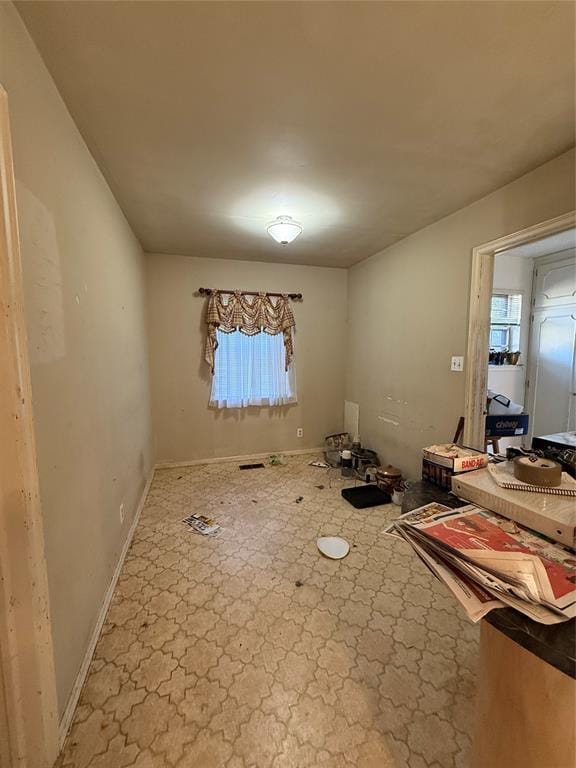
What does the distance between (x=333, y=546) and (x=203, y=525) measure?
1.00 meters

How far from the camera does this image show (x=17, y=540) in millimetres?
897

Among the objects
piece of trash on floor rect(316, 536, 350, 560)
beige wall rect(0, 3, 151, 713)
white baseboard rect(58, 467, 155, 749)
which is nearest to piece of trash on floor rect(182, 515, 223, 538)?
white baseboard rect(58, 467, 155, 749)

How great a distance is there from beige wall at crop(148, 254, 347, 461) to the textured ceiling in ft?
4.14

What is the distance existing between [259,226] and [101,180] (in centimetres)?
119

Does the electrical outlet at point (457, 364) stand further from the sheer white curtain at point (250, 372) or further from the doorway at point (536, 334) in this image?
the sheer white curtain at point (250, 372)

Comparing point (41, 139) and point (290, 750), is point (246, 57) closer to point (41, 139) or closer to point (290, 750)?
point (41, 139)

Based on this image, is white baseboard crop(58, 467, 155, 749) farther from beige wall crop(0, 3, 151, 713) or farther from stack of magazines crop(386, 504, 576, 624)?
stack of magazines crop(386, 504, 576, 624)

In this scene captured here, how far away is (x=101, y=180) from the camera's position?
187cm

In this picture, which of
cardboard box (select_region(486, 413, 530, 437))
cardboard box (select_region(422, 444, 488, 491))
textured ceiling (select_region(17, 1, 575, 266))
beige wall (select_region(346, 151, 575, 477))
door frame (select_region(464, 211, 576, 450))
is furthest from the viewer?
cardboard box (select_region(486, 413, 530, 437))

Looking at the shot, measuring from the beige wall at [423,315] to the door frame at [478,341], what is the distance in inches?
2.5

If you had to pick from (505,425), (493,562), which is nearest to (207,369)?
(505,425)

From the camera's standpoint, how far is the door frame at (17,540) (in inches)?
34.0

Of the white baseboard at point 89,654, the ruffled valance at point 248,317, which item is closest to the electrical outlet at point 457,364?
the ruffled valance at point 248,317

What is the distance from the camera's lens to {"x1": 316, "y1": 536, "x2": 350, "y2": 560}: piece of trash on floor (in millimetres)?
2045
